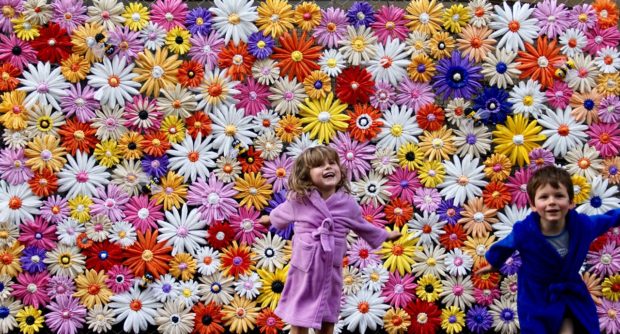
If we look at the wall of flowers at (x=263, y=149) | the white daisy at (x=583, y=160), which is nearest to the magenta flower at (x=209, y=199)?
the wall of flowers at (x=263, y=149)

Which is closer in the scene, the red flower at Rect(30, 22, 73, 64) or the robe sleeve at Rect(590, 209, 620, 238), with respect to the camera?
the robe sleeve at Rect(590, 209, 620, 238)

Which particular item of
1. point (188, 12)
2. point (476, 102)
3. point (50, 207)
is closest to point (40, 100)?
point (50, 207)

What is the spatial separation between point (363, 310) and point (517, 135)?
1252 mm

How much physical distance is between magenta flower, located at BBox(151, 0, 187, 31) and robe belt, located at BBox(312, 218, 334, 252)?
1.42 meters

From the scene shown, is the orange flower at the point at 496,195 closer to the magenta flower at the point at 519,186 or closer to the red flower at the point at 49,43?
the magenta flower at the point at 519,186

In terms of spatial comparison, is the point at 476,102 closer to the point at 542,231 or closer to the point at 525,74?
the point at 525,74

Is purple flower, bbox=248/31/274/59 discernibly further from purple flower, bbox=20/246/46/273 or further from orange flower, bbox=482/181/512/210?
purple flower, bbox=20/246/46/273

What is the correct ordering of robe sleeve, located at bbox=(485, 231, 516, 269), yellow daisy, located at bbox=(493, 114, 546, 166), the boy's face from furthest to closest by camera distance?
yellow daisy, located at bbox=(493, 114, 546, 166) → robe sleeve, located at bbox=(485, 231, 516, 269) → the boy's face

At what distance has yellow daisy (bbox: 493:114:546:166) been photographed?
4836 mm

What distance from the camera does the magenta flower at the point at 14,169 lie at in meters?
4.74

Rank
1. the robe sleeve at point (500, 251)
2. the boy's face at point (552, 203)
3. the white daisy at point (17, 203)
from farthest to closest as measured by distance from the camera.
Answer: the white daisy at point (17, 203), the robe sleeve at point (500, 251), the boy's face at point (552, 203)

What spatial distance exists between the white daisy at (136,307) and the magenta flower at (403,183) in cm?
139

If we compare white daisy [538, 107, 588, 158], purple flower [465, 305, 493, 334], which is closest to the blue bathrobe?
purple flower [465, 305, 493, 334]

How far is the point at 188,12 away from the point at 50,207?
1274 millimetres
